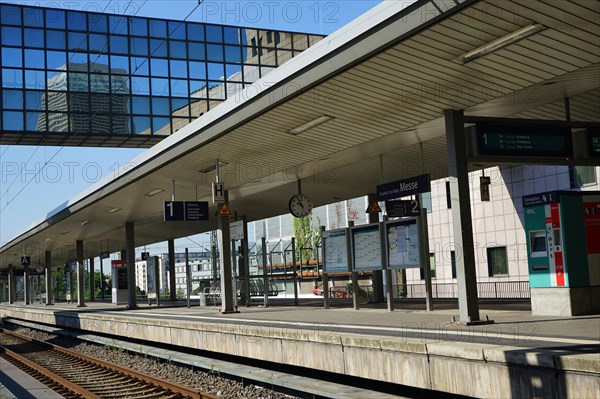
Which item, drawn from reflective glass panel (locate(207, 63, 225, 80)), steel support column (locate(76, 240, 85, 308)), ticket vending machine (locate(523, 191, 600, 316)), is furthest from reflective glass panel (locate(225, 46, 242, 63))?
ticket vending machine (locate(523, 191, 600, 316))

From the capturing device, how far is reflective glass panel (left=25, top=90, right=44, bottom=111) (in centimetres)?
3133

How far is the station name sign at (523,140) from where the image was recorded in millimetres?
11734

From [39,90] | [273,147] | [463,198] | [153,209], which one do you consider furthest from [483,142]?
[39,90]

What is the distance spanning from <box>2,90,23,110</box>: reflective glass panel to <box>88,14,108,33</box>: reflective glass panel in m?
4.57

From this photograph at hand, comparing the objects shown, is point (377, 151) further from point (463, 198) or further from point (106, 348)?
point (106, 348)

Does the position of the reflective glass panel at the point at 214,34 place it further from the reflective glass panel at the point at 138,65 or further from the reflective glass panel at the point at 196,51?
the reflective glass panel at the point at 138,65

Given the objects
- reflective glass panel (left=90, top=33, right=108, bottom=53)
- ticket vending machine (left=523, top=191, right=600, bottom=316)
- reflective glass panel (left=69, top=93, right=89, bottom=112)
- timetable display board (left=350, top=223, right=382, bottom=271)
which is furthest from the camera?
reflective glass panel (left=90, top=33, right=108, bottom=53)

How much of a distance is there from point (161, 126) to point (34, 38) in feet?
21.9

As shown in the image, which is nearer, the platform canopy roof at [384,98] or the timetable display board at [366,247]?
the platform canopy roof at [384,98]

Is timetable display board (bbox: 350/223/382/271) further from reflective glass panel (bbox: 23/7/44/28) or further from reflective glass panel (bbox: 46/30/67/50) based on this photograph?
reflective glass panel (bbox: 23/7/44/28)

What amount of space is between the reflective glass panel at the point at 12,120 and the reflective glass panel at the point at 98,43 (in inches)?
197

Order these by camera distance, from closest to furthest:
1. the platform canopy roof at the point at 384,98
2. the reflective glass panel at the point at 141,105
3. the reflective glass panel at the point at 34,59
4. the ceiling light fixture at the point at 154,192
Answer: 1. the platform canopy roof at the point at 384,98
2. the ceiling light fixture at the point at 154,192
3. the reflective glass panel at the point at 34,59
4. the reflective glass panel at the point at 141,105

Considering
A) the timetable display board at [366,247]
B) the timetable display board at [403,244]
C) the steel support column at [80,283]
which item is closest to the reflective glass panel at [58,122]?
the steel support column at [80,283]

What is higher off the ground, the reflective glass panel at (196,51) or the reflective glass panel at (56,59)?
the reflective glass panel at (196,51)
